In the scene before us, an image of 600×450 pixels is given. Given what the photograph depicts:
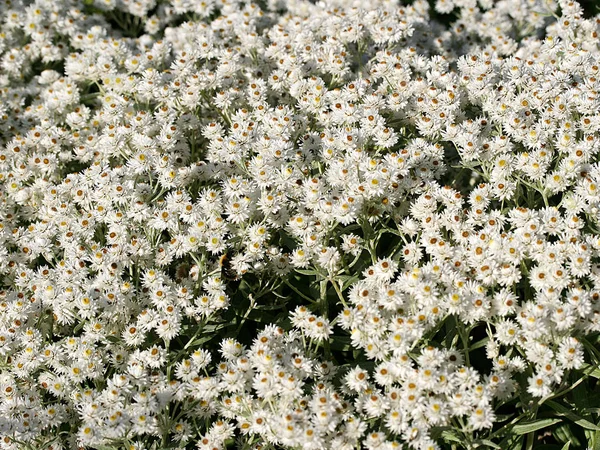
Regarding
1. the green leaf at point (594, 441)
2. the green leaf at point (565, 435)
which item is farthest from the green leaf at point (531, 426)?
the green leaf at point (565, 435)

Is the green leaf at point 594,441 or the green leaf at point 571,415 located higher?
the green leaf at point 571,415

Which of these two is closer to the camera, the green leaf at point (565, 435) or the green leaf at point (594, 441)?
the green leaf at point (594, 441)

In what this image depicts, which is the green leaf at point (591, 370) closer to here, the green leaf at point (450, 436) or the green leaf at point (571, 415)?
the green leaf at point (571, 415)

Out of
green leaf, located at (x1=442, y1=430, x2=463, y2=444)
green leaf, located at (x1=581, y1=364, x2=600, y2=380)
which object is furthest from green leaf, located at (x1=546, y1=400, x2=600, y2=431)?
green leaf, located at (x1=442, y1=430, x2=463, y2=444)

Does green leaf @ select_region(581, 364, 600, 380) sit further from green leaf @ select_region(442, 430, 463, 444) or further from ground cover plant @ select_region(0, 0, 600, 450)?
green leaf @ select_region(442, 430, 463, 444)

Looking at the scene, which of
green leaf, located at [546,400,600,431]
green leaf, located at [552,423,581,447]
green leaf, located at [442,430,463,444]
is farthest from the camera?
green leaf, located at [552,423,581,447]

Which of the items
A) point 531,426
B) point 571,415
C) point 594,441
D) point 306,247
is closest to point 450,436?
point 531,426
